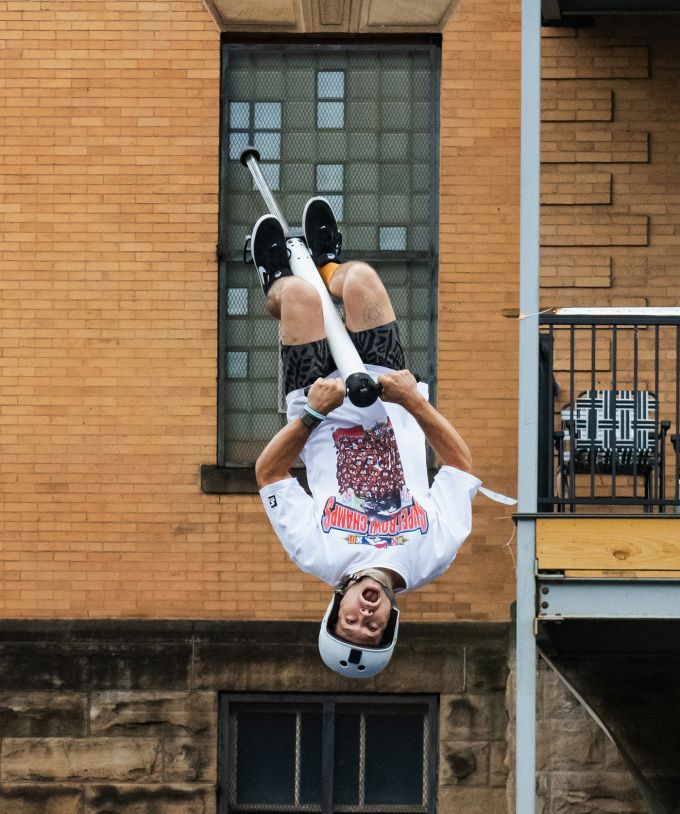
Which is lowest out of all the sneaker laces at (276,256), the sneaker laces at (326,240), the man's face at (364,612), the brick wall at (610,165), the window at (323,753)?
the window at (323,753)

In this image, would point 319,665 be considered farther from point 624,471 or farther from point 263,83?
point 263,83

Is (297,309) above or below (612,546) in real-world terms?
above

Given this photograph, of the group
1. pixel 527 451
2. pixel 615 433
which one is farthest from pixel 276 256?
pixel 615 433

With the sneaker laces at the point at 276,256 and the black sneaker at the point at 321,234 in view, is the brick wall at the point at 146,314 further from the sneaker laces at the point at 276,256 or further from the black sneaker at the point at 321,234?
the sneaker laces at the point at 276,256

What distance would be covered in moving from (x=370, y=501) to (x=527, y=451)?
2.20 metres

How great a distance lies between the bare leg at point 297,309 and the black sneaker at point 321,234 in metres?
0.27

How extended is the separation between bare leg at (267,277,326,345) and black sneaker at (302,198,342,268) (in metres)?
0.27

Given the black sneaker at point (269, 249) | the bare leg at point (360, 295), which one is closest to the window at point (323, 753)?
the bare leg at point (360, 295)

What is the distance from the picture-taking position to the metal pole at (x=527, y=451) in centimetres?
928

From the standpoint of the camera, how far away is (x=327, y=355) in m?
7.33

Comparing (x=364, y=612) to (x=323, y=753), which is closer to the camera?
(x=364, y=612)

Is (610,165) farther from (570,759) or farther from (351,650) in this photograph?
(351,650)

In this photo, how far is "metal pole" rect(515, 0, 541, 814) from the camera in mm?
9281

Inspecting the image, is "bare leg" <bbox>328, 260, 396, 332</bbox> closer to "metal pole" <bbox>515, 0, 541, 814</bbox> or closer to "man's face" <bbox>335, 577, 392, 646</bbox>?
"man's face" <bbox>335, 577, 392, 646</bbox>
